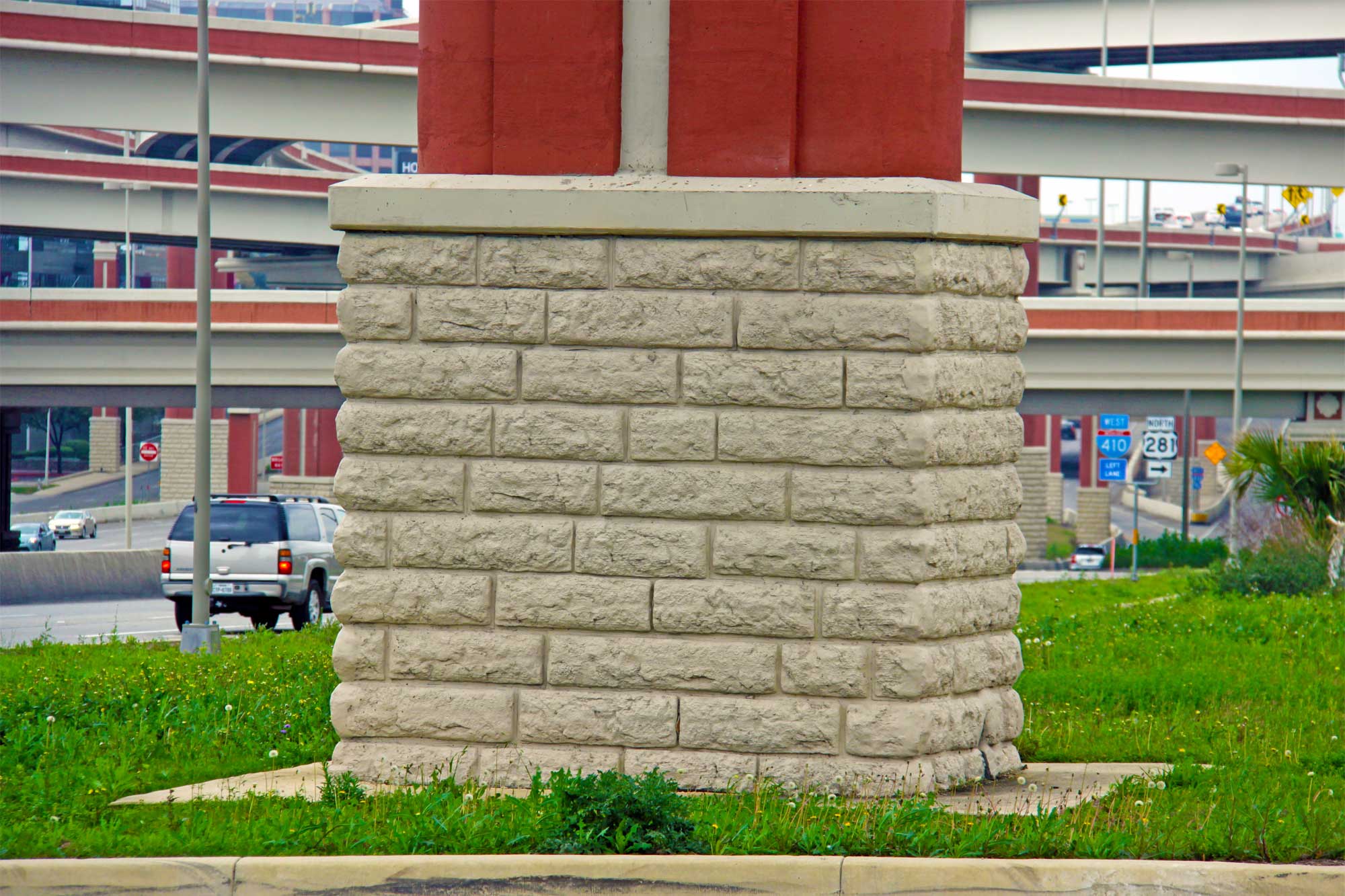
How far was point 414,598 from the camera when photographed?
860 cm

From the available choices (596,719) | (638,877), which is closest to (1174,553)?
(596,719)

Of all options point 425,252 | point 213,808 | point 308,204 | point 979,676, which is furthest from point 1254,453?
point 308,204

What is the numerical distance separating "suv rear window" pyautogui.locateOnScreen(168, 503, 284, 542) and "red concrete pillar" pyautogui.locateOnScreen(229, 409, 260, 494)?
47642 mm

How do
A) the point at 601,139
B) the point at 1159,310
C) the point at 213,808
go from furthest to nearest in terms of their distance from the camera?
1. the point at 1159,310
2. the point at 601,139
3. the point at 213,808

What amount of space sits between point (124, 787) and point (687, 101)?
4760mm

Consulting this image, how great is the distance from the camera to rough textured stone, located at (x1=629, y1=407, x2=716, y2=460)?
8391 mm

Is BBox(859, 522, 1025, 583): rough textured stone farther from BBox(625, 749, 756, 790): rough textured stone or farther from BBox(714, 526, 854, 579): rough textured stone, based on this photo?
BBox(625, 749, 756, 790): rough textured stone

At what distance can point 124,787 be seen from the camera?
8.01 m

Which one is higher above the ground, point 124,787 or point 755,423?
point 755,423

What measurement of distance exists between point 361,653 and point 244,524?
15665 mm

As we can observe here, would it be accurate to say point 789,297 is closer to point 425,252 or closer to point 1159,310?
point 425,252

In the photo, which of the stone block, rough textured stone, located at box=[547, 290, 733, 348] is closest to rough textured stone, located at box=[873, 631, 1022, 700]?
the stone block

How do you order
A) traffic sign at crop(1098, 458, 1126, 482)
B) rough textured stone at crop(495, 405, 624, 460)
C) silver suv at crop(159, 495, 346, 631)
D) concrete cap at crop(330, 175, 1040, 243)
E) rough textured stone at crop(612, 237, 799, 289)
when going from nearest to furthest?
concrete cap at crop(330, 175, 1040, 243), rough textured stone at crop(612, 237, 799, 289), rough textured stone at crop(495, 405, 624, 460), silver suv at crop(159, 495, 346, 631), traffic sign at crop(1098, 458, 1126, 482)

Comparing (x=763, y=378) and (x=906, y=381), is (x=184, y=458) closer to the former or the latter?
(x=763, y=378)
